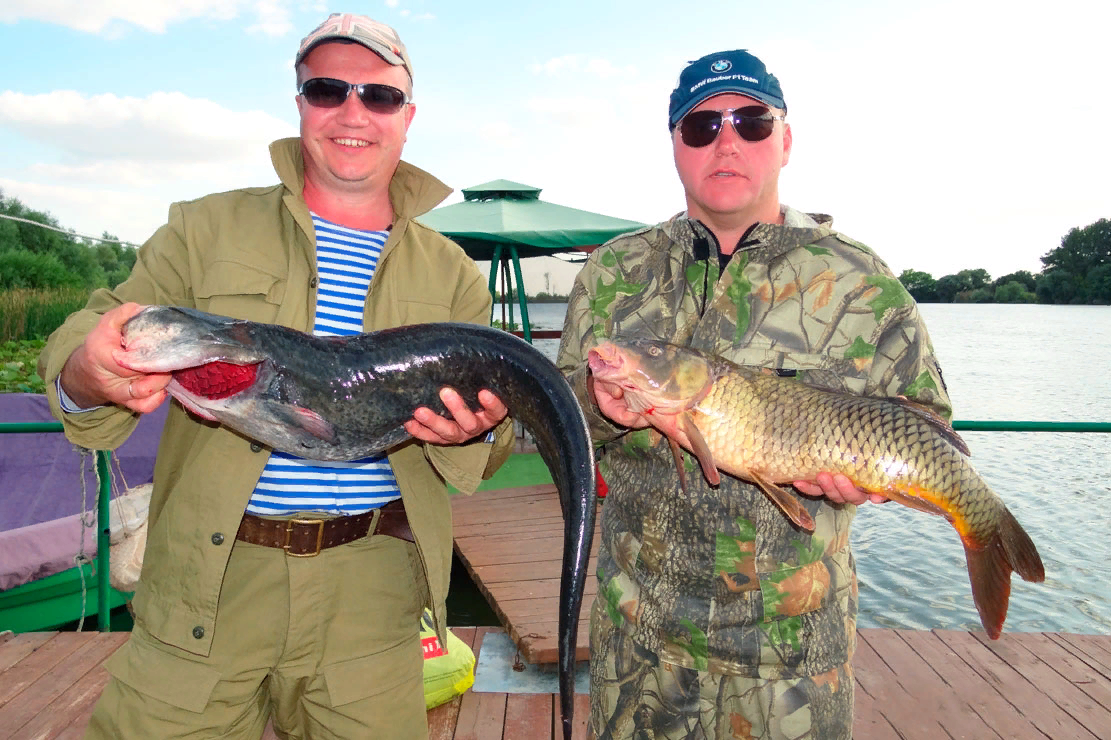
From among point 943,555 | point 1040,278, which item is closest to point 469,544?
point 943,555

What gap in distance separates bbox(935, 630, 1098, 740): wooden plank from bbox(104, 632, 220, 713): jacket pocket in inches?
164

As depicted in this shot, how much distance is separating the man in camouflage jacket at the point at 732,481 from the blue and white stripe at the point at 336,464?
83 cm

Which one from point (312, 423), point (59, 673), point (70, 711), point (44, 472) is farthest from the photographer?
point (44, 472)

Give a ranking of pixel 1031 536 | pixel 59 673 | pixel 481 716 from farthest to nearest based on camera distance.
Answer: pixel 1031 536 → pixel 59 673 → pixel 481 716

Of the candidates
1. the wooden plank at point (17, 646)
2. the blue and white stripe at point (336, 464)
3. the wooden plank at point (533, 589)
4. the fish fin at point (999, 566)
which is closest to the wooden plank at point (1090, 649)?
the fish fin at point (999, 566)

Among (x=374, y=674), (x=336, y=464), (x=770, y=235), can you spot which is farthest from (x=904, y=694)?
(x=336, y=464)

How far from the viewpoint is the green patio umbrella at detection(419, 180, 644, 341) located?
511 inches

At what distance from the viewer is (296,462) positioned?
2.61m

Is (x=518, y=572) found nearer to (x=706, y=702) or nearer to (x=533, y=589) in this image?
(x=533, y=589)

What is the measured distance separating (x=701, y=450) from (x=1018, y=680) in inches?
136

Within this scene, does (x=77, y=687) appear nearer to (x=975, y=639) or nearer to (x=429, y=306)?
(x=429, y=306)

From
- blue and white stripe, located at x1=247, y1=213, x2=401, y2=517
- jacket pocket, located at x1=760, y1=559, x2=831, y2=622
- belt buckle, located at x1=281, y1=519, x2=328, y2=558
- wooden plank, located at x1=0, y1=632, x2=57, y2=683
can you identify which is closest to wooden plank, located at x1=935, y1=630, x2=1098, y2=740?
jacket pocket, located at x1=760, y1=559, x2=831, y2=622

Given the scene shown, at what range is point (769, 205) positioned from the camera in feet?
8.96

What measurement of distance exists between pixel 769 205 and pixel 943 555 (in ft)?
40.3
